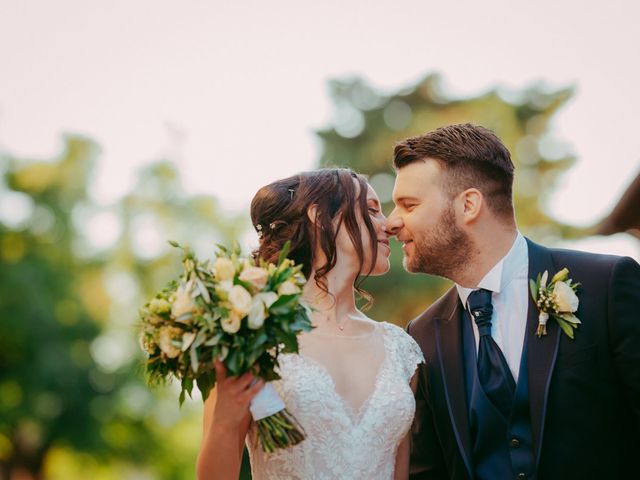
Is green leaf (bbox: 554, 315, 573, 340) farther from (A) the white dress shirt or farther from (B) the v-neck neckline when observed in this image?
(B) the v-neck neckline

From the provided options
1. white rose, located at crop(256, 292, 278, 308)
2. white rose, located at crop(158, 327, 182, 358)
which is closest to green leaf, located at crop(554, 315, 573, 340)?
white rose, located at crop(256, 292, 278, 308)

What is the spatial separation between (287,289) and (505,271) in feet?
5.45

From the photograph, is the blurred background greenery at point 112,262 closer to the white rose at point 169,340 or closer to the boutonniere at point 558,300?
the boutonniere at point 558,300

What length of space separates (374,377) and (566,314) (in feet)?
3.75

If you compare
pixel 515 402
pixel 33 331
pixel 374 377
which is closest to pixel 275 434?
pixel 374 377

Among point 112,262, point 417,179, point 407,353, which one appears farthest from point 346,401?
point 112,262

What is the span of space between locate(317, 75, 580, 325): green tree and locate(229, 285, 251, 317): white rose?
56.7 feet

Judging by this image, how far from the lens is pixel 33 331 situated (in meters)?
25.4

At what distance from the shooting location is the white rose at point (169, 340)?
347 centimetres

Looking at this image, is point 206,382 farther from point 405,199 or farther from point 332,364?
point 405,199

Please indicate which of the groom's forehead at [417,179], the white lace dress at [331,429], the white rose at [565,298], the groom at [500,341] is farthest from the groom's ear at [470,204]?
the white lace dress at [331,429]

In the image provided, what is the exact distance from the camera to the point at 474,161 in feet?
15.9

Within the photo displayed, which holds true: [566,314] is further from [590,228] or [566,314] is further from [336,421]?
[590,228]

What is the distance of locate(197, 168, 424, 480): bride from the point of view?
418 centimetres
